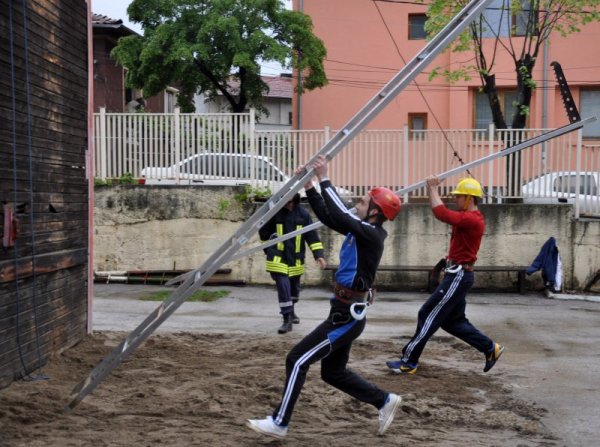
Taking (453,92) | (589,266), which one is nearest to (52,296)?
(589,266)

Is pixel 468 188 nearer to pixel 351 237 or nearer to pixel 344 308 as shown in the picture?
pixel 351 237

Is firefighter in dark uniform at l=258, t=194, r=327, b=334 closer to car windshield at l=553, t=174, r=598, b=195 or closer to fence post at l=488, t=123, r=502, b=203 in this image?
fence post at l=488, t=123, r=502, b=203

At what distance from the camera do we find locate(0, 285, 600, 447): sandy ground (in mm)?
6109

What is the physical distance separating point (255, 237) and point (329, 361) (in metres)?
9.53

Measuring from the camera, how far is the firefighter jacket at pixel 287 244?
431 inches

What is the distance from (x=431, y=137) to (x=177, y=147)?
15.9 ft

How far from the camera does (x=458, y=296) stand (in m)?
8.30

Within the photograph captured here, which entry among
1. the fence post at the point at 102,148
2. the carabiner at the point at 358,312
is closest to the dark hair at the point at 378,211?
the carabiner at the point at 358,312

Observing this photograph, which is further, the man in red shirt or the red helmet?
the man in red shirt

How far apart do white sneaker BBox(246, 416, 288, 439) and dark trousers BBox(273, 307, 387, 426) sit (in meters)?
0.04

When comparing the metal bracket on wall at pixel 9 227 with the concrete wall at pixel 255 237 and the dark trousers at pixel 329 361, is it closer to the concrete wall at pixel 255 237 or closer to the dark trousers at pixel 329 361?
the dark trousers at pixel 329 361

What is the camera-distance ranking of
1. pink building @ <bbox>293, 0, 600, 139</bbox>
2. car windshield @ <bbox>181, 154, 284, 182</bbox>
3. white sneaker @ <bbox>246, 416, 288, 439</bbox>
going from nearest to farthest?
white sneaker @ <bbox>246, 416, 288, 439</bbox> → car windshield @ <bbox>181, 154, 284, 182</bbox> → pink building @ <bbox>293, 0, 600, 139</bbox>

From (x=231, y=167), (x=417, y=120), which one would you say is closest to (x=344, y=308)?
(x=231, y=167)

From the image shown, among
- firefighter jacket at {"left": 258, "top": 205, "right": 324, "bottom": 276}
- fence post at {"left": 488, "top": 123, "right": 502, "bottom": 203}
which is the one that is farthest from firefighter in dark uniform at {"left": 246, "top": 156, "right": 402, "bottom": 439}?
fence post at {"left": 488, "top": 123, "right": 502, "bottom": 203}
